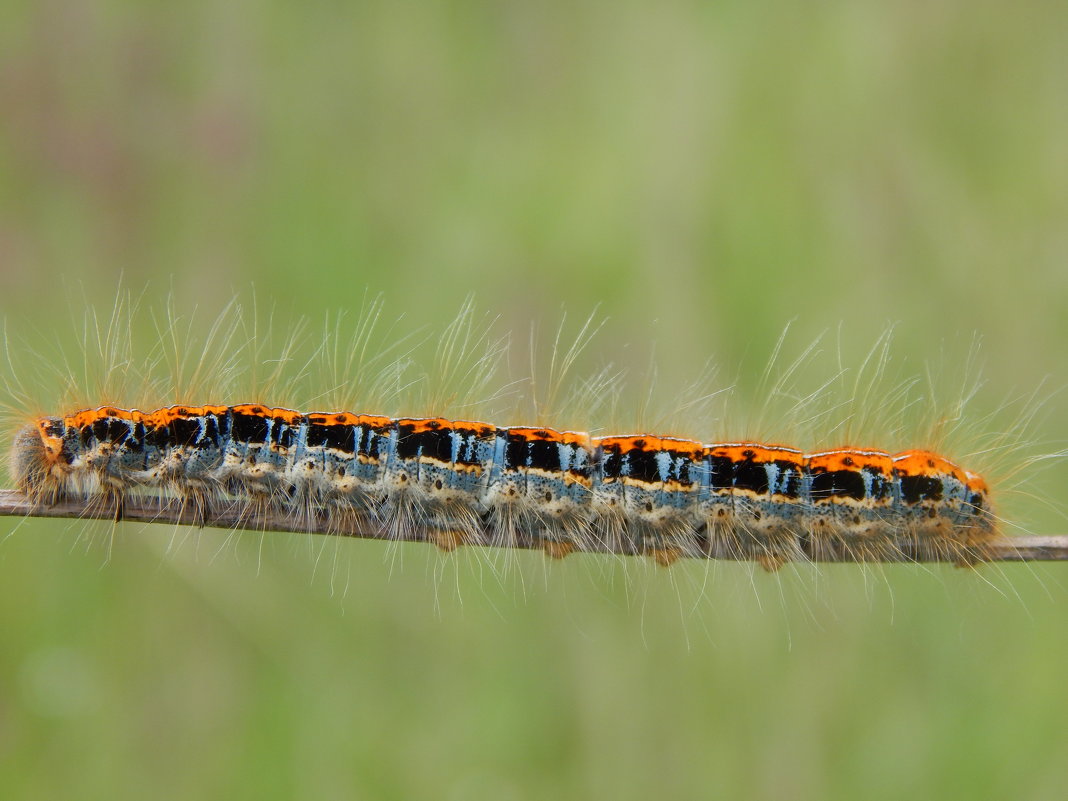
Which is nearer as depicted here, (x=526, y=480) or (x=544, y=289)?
(x=526, y=480)

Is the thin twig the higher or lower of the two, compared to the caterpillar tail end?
lower

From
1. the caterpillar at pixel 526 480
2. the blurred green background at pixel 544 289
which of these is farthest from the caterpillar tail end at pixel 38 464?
the blurred green background at pixel 544 289

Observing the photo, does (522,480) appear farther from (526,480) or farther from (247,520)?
(247,520)

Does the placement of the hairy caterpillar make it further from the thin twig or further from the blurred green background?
the blurred green background

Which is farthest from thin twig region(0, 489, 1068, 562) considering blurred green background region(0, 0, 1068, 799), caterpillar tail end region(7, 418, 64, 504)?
blurred green background region(0, 0, 1068, 799)

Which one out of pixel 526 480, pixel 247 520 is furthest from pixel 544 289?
pixel 247 520

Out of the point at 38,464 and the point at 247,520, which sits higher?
the point at 38,464
